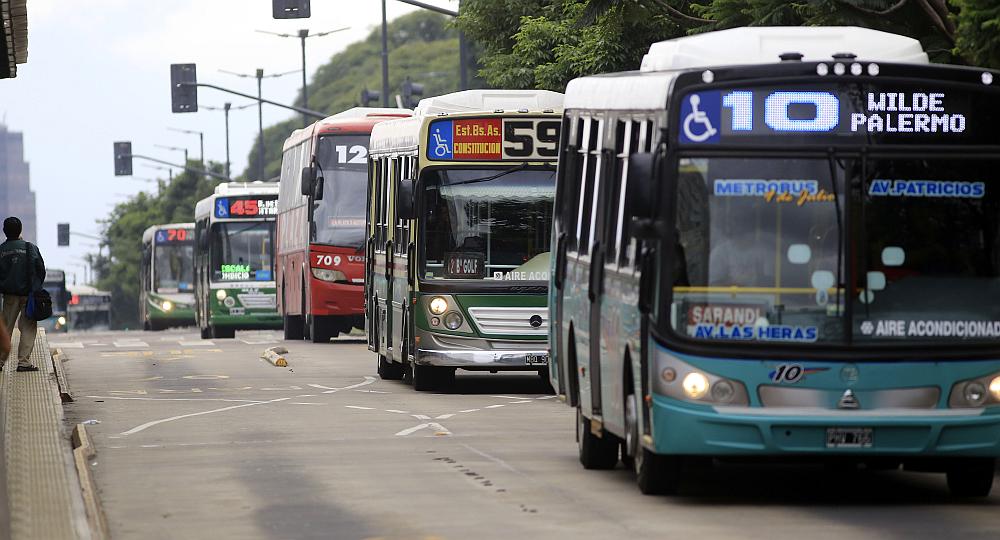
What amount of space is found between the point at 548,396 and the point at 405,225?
2.50m

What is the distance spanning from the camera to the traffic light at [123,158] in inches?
3337

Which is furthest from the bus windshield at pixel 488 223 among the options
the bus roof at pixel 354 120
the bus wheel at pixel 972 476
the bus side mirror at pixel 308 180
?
the bus roof at pixel 354 120

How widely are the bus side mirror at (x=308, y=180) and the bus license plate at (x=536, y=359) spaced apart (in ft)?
46.5

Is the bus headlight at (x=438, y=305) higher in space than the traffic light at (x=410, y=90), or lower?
lower

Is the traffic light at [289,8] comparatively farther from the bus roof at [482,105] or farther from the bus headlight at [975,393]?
the bus headlight at [975,393]

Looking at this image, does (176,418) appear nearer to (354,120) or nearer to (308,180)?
(308,180)

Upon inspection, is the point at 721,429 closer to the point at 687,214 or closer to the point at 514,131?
the point at 687,214

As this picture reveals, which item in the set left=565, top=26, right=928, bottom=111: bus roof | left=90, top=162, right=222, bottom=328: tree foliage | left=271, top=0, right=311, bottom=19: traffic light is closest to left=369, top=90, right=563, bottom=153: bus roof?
left=565, top=26, right=928, bottom=111: bus roof

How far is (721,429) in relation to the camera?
40.4 ft

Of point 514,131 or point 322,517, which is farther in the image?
point 514,131

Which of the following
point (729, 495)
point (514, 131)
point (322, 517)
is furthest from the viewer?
point (514, 131)

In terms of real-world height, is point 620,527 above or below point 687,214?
below

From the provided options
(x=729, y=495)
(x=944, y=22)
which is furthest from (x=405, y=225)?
(x=729, y=495)

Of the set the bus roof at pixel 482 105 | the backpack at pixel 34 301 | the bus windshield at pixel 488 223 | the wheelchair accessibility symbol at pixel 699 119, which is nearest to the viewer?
the wheelchair accessibility symbol at pixel 699 119
